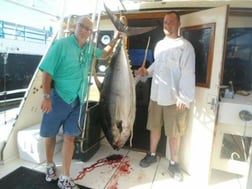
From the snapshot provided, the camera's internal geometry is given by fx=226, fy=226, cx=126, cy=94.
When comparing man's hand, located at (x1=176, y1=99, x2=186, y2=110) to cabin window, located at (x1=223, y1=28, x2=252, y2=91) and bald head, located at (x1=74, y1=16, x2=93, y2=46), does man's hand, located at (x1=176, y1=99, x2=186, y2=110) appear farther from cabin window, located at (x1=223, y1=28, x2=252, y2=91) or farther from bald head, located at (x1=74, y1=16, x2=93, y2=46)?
bald head, located at (x1=74, y1=16, x2=93, y2=46)

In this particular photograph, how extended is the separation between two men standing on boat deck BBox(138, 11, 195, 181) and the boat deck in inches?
5.5

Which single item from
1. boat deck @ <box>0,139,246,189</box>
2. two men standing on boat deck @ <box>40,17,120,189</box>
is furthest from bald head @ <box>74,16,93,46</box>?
boat deck @ <box>0,139,246,189</box>

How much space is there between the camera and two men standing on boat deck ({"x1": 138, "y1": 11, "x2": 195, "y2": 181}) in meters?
2.11

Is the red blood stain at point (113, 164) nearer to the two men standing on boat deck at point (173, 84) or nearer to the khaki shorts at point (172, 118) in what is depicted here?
the two men standing on boat deck at point (173, 84)

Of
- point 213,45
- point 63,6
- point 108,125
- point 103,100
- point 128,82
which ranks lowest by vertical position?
point 108,125

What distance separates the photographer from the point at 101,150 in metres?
2.93

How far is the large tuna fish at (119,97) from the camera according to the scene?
5.94 feet

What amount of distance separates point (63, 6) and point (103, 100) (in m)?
1.17

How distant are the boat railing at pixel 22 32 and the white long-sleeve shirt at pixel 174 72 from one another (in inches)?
175

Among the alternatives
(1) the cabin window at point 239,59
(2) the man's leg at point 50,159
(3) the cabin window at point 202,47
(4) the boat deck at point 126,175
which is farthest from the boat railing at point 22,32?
Result: (1) the cabin window at point 239,59

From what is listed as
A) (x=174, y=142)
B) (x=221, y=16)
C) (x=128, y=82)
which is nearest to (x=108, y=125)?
(x=128, y=82)

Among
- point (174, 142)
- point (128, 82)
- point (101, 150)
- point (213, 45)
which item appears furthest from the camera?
point (101, 150)

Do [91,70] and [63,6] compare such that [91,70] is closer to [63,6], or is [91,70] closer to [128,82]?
[128,82]

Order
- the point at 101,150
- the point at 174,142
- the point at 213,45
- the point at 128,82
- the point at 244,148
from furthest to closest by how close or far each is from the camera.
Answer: the point at 101,150 < the point at 174,142 < the point at 244,148 < the point at 213,45 < the point at 128,82
